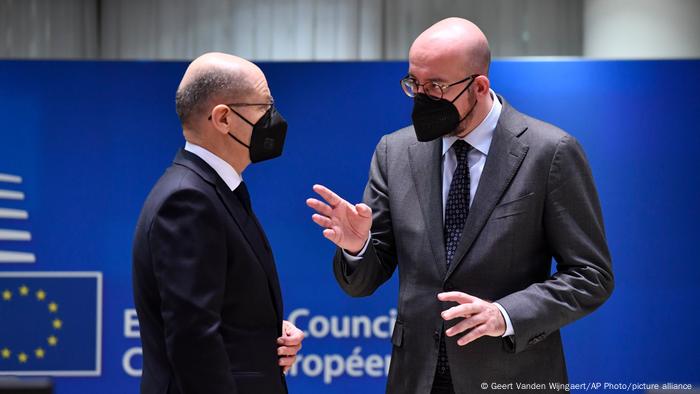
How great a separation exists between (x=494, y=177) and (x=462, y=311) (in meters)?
0.46

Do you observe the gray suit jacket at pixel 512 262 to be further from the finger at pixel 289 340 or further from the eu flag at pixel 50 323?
the eu flag at pixel 50 323

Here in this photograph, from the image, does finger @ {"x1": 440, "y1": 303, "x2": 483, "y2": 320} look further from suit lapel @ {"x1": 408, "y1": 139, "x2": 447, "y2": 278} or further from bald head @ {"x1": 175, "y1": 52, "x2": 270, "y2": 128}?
bald head @ {"x1": 175, "y1": 52, "x2": 270, "y2": 128}

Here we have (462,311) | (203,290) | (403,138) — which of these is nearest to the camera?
(203,290)

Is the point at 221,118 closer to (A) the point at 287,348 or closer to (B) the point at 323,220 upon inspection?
(B) the point at 323,220

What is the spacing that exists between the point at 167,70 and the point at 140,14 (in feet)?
6.18

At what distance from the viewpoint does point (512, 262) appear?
246cm

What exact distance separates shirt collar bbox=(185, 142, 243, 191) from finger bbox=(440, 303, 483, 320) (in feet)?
2.12

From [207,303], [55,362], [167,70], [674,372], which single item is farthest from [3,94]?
[674,372]

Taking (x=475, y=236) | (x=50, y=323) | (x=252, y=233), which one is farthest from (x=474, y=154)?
(x=50, y=323)

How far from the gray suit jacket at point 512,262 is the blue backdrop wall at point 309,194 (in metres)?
1.85

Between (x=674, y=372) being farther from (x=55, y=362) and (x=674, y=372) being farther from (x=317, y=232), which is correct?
(x=55, y=362)

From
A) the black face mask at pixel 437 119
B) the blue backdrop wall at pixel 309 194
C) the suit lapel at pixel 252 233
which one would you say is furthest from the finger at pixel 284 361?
the blue backdrop wall at pixel 309 194

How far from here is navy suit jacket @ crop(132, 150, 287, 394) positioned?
2016 millimetres

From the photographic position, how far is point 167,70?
14.5ft
